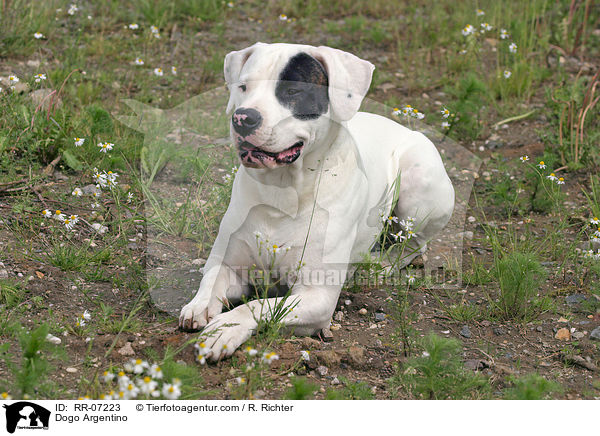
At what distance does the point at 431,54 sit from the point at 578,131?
181cm

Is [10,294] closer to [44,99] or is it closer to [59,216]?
[59,216]

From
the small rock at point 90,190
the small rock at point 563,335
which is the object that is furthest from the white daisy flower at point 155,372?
the small rock at point 90,190

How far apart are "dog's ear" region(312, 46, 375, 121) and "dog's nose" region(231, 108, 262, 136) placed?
43 centimetres

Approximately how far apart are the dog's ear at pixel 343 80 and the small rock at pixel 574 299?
158 centimetres

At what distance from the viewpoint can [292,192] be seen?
342cm

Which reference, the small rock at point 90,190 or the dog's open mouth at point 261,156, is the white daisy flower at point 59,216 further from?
the dog's open mouth at point 261,156

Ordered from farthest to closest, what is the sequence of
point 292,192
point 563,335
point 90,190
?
1. point 90,190
2. point 563,335
3. point 292,192

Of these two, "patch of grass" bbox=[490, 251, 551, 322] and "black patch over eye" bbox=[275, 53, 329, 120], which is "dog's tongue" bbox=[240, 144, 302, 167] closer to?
"black patch over eye" bbox=[275, 53, 329, 120]

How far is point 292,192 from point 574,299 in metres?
1.63

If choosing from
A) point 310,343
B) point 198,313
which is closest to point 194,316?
point 198,313

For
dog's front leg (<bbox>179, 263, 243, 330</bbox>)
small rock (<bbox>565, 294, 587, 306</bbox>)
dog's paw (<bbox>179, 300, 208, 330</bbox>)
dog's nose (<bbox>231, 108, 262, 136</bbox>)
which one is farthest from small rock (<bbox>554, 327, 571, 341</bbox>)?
dog's nose (<bbox>231, 108, 262, 136</bbox>)

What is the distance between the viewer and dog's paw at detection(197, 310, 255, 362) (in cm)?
305

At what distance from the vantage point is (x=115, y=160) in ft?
15.0

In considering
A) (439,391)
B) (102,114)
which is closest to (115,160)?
(102,114)
